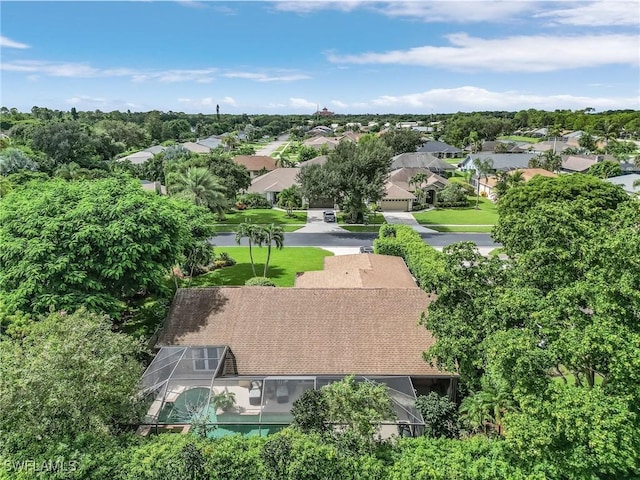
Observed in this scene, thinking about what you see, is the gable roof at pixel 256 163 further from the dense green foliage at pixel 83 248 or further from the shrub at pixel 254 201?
the dense green foliage at pixel 83 248

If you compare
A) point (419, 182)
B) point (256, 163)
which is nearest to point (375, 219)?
point (419, 182)

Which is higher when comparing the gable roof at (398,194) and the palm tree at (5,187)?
the palm tree at (5,187)

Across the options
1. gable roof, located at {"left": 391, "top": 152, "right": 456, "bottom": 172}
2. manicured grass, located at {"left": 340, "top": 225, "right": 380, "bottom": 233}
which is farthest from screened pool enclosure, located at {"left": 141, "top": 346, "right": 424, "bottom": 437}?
gable roof, located at {"left": 391, "top": 152, "right": 456, "bottom": 172}

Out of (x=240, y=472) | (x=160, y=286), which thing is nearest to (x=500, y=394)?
(x=240, y=472)

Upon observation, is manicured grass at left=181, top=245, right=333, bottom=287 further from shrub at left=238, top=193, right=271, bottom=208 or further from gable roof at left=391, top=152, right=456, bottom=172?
gable roof at left=391, top=152, right=456, bottom=172

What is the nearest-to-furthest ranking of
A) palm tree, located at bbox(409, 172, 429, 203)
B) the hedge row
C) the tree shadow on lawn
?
the hedge row
the tree shadow on lawn
palm tree, located at bbox(409, 172, 429, 203)

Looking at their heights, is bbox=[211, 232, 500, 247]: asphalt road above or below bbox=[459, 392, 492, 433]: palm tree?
below

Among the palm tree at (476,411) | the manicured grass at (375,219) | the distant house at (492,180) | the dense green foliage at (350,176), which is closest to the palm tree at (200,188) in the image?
the dense green foliage at (350,176)
